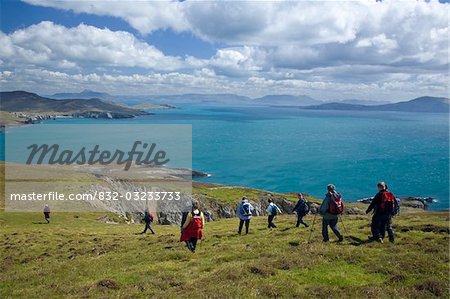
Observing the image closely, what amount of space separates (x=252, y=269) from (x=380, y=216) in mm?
8752

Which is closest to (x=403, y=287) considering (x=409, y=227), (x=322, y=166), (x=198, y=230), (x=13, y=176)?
(x=198, y=230)

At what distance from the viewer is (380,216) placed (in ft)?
65.4

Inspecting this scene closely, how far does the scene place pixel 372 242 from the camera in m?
20.2

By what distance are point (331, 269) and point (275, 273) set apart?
8.08 feet

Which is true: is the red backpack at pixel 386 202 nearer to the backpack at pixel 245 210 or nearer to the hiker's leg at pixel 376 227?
the hiker's leg at pixel 376 227

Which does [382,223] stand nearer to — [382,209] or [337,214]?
[382,209]

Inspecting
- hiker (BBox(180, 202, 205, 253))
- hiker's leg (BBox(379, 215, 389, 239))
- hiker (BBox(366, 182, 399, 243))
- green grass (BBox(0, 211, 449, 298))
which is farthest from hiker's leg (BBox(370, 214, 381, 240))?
hiker (BBox(180, 202, 205, 253))

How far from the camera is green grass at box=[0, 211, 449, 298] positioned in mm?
13164

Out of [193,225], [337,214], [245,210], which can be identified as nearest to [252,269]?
[193,225]

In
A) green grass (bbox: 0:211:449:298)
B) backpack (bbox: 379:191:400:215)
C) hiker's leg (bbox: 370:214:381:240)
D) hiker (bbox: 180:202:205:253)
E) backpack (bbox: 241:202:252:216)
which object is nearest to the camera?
green grass (bbox: 0:211:449:298)

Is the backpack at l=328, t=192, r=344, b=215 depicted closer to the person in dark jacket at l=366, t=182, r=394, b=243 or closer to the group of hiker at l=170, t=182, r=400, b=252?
the group of hiker at l=170, t=182, r=400, b=252

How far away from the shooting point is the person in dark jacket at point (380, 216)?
775 inches

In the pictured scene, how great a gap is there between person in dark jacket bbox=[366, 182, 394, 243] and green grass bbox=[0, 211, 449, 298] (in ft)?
2.86

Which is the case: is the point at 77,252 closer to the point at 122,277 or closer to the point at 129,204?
the point at 122,277
